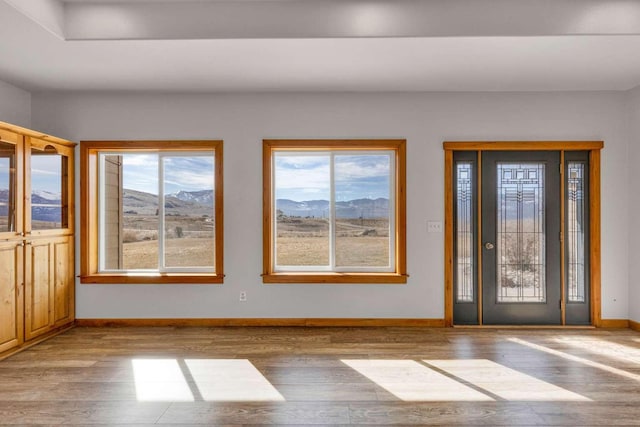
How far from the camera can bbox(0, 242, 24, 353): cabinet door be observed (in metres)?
3.51

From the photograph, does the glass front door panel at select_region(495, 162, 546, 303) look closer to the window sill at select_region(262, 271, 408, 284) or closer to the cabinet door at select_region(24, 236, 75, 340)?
the window sill at select_region(262, 271, 408, 284)

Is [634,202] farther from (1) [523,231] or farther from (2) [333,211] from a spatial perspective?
(2) [333,211]

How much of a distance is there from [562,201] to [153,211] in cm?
458

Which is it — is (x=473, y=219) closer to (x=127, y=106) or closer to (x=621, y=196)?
(x=621, y=196)

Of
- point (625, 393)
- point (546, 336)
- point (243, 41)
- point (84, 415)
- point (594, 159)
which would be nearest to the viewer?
point (84, 415)

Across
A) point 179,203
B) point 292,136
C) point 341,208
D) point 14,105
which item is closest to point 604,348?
point 341,208

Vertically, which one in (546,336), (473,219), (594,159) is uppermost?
(594,159)

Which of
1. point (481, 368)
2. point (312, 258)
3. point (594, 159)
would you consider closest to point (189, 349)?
point (312, 258)

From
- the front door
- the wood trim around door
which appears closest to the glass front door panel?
the front door

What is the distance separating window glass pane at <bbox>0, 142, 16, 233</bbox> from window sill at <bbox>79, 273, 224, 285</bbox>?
1083 mm

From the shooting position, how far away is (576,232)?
4508 mm

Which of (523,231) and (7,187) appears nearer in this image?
(7,187)

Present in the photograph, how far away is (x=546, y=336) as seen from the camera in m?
4.14

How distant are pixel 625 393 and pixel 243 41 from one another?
12.2 feet
